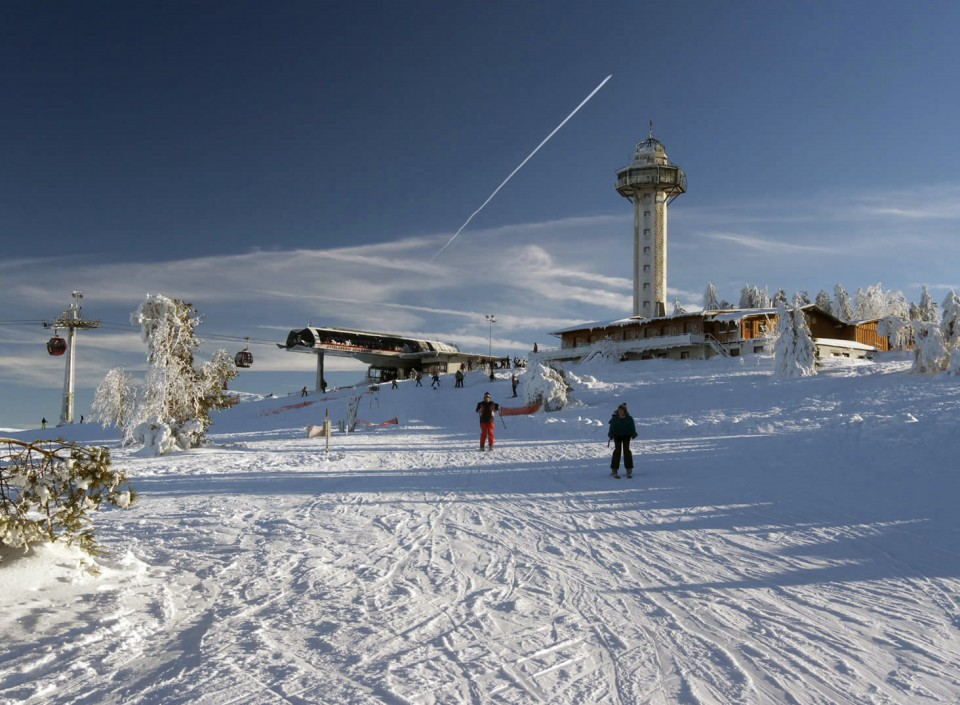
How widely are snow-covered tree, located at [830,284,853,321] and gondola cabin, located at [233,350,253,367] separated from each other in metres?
88.3

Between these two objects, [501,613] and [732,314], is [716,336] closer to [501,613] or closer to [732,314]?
[732,314]

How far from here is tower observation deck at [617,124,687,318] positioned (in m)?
71.4

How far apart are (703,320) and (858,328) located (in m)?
16.3

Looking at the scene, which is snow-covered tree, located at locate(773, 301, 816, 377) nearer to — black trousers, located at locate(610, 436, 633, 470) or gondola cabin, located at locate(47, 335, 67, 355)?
black trousers, located at locate(610, 436, 633, 470)

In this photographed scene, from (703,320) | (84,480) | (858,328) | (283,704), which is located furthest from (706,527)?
(858,328)

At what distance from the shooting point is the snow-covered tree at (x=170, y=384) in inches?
766

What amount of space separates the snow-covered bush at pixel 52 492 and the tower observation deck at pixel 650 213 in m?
68.0

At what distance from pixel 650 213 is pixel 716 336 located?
26198 millimetres

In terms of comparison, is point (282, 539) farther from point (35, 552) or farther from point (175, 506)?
point (175, 506)

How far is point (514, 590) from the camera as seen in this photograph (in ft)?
17.6

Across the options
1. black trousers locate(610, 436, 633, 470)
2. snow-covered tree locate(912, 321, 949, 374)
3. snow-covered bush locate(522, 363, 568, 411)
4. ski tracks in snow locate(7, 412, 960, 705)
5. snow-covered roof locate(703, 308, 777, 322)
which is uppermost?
snow-covered roof locate(703, 308, 777, 322)

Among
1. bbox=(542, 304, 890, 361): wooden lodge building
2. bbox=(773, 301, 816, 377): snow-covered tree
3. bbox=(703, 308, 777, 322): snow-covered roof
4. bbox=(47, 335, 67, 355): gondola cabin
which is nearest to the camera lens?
bbox=(773, 301, 816, 377): snow-covered tree

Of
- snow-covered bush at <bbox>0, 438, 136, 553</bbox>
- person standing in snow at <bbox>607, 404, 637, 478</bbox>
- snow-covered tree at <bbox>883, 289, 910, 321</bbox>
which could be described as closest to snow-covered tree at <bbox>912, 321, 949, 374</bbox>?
person standing in snow at <bbox>607, 404, 637, 478</bbox>

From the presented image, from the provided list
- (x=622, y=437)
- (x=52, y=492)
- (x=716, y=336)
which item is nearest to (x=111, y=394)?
(x=622, y=437)
